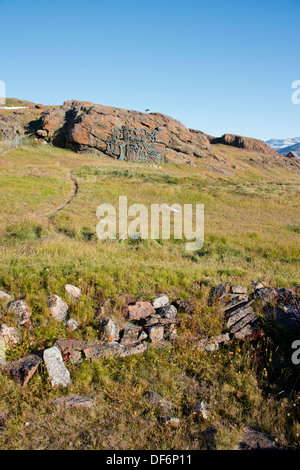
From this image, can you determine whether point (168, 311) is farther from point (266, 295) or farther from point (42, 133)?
point (42, 133)

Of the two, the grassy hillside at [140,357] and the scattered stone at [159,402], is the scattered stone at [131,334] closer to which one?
the grassy hillside at [140,357]

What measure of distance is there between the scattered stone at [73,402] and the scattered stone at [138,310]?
1.75 meters

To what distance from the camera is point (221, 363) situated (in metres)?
4.68

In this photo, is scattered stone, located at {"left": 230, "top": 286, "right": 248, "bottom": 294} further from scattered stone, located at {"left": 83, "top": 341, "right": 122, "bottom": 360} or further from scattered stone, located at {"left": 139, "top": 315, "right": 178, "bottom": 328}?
scattered stone, located at {"left": 83, "top": 341, "right": 122, "bottom": 360}

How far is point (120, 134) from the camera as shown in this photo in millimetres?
37906

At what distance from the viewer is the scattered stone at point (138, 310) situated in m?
5.35

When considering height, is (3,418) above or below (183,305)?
below

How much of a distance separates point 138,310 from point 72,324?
4.07ft

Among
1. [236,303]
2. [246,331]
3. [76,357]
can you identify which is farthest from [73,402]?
[236,303]

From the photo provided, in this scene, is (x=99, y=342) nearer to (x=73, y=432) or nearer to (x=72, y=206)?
(x=73, y=432)

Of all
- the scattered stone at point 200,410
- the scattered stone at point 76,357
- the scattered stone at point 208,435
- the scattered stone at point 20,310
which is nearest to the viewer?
the scattered stone at point 208,435

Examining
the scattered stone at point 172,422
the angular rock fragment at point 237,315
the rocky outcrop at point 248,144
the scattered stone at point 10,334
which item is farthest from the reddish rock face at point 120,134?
the scattered stone at point 172,422
